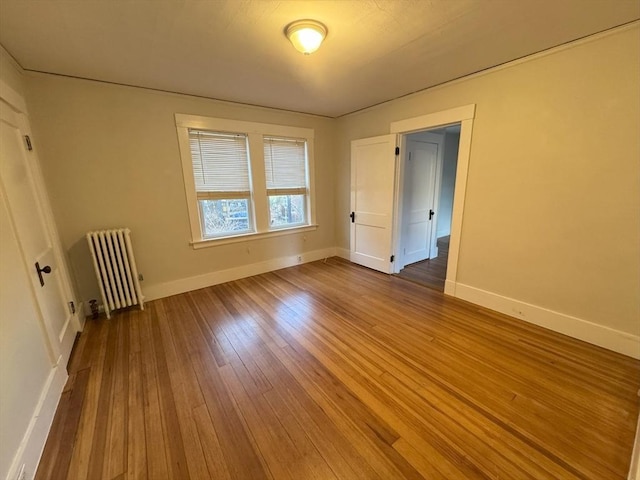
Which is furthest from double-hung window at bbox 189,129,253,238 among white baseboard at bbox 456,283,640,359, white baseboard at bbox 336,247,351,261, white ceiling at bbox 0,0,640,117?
white baseboard at bbox 456,283,640,359

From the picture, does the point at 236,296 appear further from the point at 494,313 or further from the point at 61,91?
the point at 494,313

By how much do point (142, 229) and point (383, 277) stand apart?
130 inches

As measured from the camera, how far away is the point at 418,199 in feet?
13.8

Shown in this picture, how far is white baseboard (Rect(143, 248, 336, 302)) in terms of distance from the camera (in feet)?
10.7

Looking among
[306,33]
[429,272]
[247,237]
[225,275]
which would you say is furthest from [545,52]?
[225,275]

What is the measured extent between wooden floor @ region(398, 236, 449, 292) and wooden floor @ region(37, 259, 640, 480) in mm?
808

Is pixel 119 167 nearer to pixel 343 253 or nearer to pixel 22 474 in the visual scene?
pixel 22 474

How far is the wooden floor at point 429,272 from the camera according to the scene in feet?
11.9

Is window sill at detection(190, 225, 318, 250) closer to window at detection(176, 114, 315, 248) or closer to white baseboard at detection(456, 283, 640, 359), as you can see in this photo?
window at detection(176, 114, 315, 248)

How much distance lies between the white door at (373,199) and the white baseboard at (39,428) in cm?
367

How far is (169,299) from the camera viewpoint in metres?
3.25

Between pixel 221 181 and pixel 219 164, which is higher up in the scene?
pixel 219 164

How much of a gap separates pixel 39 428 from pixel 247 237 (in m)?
2.73

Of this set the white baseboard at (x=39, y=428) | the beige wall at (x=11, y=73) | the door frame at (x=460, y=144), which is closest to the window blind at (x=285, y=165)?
the door frame at (x=460, y=144)
